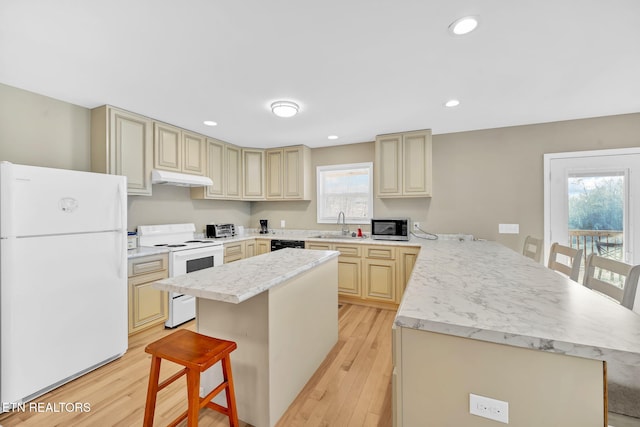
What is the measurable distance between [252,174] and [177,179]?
Result: 1.41 meters

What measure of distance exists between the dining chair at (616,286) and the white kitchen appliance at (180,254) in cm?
317

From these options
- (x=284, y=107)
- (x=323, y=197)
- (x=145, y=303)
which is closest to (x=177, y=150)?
(x=284, y=107)

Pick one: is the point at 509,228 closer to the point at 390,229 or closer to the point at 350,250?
the point at 390,229

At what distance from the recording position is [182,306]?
2.86 meters

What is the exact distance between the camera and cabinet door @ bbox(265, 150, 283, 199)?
431 centimetres

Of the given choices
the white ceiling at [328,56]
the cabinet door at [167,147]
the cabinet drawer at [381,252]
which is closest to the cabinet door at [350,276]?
the cabinet drawer at [381,252]

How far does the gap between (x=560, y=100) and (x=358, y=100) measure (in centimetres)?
196

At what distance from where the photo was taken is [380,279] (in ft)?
11.1

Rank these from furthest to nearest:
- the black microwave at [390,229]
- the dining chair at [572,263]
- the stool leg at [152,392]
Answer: the black microwave at [390,229], the dining chair at [572,263], the stool leg at [152,392]

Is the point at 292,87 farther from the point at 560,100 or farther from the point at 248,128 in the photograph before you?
the point at 560,100

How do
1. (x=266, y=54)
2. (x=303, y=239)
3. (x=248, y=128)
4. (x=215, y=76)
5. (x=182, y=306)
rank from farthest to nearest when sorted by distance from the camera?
(x=303, y=239)
(x=248, y=128)
(x=182, y=306)
(x=215, y=76)
(x=266, y=54)

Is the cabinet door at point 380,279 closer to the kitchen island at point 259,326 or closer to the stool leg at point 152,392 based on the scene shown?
the kitchen island at point 259,326

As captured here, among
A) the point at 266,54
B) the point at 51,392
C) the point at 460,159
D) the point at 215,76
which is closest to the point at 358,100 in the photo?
Result: the point at 266,54

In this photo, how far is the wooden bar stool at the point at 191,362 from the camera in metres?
1.17
